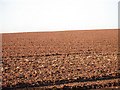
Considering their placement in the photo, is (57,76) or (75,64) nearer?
(57,76)

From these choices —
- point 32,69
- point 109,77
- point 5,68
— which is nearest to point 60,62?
point 32,69

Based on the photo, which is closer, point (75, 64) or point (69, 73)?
point (69, 73)

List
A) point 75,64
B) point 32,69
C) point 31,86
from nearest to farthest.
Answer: point 31,86
point 32,69
point 75,64

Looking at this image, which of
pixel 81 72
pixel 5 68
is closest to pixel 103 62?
pixel 81 72

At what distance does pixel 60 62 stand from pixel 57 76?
12.1 ft

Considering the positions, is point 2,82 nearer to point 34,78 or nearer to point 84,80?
point 34,78

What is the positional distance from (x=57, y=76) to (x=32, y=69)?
228cm

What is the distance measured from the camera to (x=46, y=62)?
51.3 feet

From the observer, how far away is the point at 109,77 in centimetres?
1154

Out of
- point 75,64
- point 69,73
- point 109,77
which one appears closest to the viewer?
point 109,77

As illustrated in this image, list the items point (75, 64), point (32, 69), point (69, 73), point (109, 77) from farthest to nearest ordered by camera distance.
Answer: point (75, 64), point (32, 69), point (69, 73), point (109, 77)

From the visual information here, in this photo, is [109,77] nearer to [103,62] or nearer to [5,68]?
[103,62]

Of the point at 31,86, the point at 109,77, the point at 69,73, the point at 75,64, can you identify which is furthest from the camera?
the point at 75,64

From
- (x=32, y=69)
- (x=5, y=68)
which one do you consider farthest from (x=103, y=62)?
(x=5, y=68)
